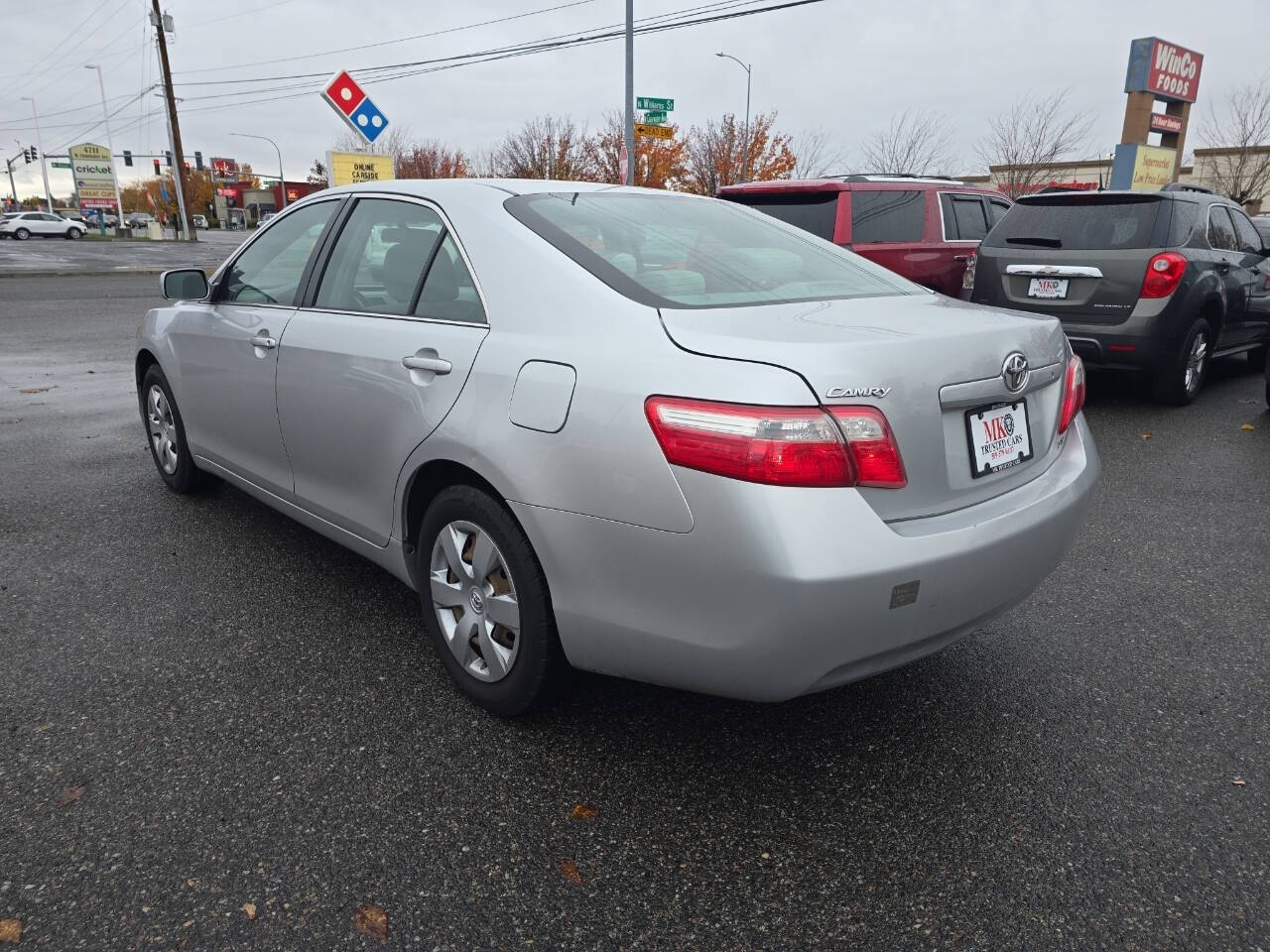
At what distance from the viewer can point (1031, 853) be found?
7.18 feet

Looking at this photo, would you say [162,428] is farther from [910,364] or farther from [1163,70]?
[1163,70]

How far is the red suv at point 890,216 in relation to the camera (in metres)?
7.66

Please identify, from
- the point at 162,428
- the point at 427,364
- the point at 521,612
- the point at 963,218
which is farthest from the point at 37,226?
the point at 521,612

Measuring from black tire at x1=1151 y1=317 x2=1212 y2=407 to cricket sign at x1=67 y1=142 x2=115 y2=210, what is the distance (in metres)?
97.5

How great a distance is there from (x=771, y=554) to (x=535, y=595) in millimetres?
734

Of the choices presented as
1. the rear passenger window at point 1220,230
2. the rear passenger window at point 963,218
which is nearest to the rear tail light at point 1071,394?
the rear passenger window at point 1220,230

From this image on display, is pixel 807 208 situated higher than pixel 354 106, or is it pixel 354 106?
pixel 354 106

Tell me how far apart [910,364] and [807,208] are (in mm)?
6055

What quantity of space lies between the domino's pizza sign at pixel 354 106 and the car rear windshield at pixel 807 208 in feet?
22.5

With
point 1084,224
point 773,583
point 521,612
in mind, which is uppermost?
point 1084,224

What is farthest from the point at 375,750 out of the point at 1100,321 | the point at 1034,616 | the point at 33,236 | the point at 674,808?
the point at 33,236

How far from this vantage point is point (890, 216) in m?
7.93

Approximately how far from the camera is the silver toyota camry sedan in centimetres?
200

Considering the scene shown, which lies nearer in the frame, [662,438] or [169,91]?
[662,438]
